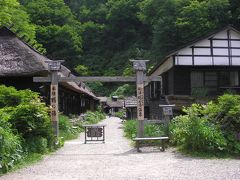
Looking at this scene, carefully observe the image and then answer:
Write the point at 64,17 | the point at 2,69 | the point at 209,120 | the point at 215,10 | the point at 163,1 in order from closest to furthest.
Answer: the point at 209,120
the point at 2,69
the point at 215,10
the point at 163,1
the point at 64,17

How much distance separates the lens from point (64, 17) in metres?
65.5

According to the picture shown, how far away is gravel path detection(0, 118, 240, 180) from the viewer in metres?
8.98

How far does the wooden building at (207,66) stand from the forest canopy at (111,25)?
13.6 metres

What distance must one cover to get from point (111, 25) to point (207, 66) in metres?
56.5

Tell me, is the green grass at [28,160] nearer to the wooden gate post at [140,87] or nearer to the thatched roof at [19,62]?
the wooden gate post at [140,87]

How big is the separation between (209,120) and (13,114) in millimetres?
7305

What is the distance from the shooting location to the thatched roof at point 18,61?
1870 cm

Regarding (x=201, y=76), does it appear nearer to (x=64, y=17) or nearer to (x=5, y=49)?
(x=5, y=49)

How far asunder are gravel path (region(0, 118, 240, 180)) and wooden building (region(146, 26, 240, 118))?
1167 cm

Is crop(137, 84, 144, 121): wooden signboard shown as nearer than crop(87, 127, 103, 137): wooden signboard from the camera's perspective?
Yes

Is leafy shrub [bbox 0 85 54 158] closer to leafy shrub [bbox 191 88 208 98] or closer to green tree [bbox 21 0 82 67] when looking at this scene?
leafy shrub [bbox 191 88 208 98]

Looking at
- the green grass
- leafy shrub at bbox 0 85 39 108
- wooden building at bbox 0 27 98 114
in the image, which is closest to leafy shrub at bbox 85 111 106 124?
wooden building at bbox 0 27 98 114

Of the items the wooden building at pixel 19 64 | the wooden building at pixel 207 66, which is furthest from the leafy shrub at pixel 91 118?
the wooden building at pixel 19 64

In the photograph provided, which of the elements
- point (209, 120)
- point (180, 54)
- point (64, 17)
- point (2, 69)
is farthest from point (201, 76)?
point (64, 17)
